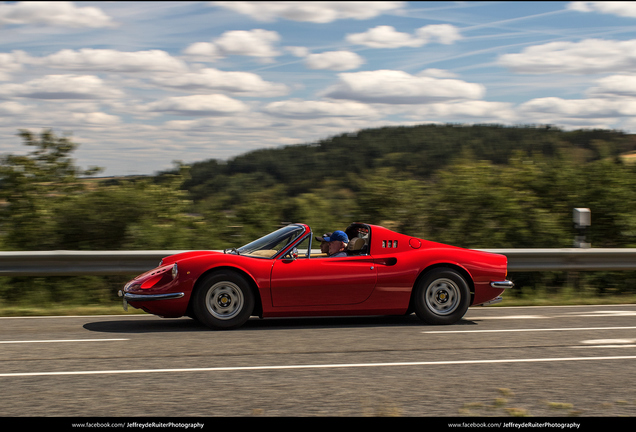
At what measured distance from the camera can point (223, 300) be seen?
289 inches

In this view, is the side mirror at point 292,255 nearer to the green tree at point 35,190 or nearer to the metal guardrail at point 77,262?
the metal guardrail at point 77,262

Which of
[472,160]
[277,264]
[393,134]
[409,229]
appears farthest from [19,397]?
[393,134]

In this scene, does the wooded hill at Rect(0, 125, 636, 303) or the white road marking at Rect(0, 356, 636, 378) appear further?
the wooded hill at Rect(0, 125, 636, 303)

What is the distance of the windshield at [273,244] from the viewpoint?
7.62 m

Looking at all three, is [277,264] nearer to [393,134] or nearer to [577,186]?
[577,186]

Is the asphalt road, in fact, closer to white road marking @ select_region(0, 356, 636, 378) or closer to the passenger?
white road marking @ select_region(0, 356, 636, 378)

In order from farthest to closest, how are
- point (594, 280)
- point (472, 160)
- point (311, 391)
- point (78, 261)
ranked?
point (472, 160) < point (594, 280) < point (78, 261) < point (311, 391)

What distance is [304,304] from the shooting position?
736cm

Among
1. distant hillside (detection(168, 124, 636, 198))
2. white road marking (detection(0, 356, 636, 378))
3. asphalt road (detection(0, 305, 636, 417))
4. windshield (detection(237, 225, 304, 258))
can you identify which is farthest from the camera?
distant hillside (detection(168, 124, 636, 198))

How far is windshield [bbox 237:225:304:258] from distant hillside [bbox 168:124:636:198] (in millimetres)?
6418

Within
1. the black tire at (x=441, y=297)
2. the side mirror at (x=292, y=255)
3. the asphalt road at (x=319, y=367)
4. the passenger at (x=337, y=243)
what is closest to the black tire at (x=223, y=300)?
the asphalt road at (x=319, y=367)

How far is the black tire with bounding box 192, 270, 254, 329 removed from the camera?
7234 mm

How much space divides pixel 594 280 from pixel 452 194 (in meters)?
3.21

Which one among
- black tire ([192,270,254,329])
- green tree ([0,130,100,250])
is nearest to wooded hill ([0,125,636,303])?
green tree ([0,130,100,250])
